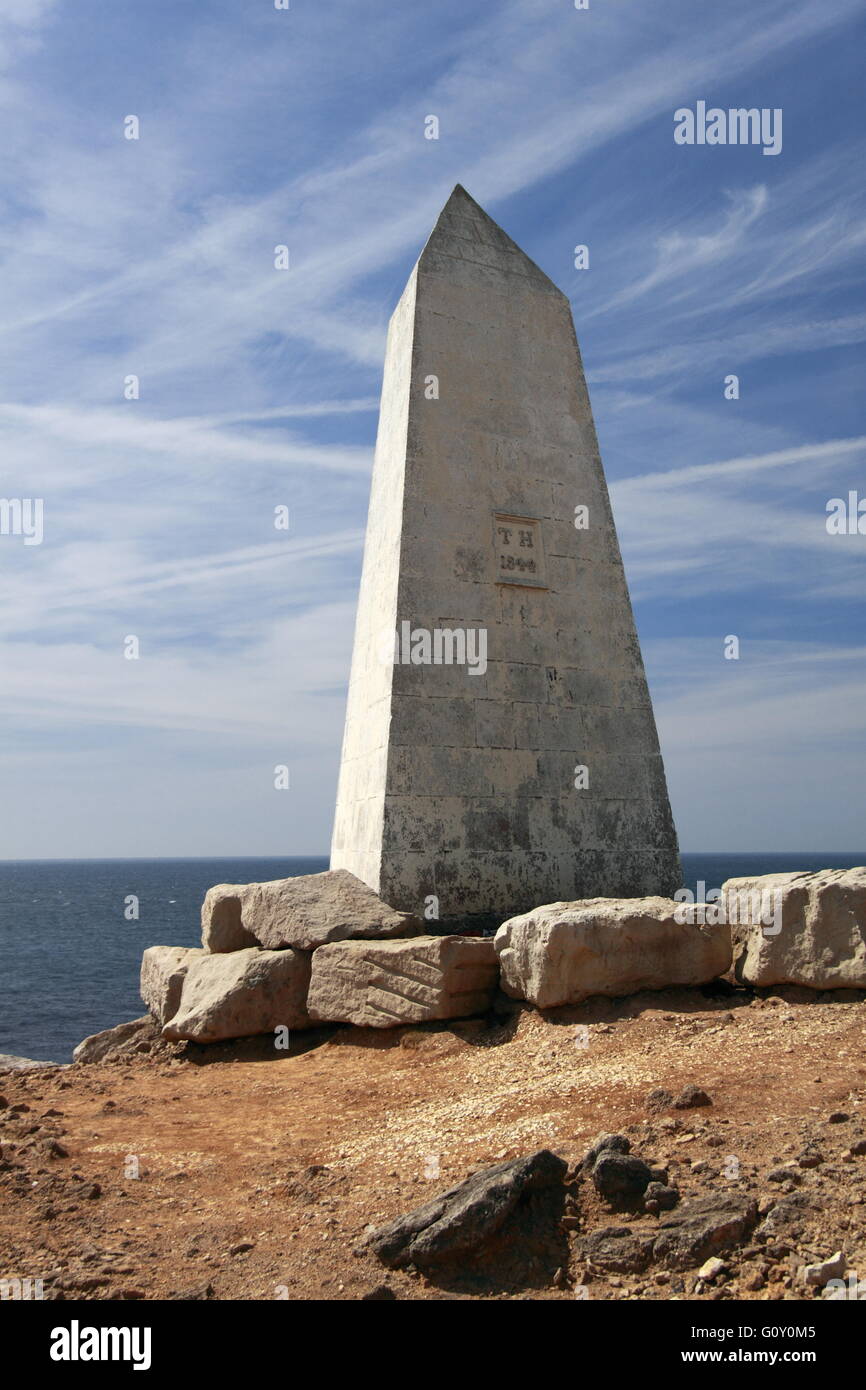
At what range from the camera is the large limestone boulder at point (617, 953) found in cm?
655

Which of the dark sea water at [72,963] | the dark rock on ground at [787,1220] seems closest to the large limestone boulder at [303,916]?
the dark rock on ground at [787,1220]

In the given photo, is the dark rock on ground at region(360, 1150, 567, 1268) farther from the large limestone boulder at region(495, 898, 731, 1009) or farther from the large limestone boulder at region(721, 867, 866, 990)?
the large limestone boulder at region(721, 867, 866, 990)

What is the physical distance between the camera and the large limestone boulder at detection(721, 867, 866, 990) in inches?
235

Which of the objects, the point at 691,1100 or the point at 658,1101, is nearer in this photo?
the point at 691,1100

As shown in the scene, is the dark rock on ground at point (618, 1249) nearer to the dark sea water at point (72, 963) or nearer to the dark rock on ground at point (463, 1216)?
the dark rock on ground at point (463, 1216)

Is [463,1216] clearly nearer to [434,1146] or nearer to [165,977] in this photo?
[434,1146]

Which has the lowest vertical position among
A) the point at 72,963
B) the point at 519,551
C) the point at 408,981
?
the point at 72,963

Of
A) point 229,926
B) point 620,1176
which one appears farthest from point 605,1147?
point 229,926

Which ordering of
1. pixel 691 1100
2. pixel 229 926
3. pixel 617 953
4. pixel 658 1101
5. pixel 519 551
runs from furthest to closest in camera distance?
pixel 519 551, pixel 229 926, pixel 617 953, pixel 658 1101, pixel 691 1100

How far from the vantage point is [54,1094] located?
A: 710cm

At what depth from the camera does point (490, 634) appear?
8.87m

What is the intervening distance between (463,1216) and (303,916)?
172 inches

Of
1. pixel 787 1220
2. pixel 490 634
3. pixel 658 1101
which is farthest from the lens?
pixel 490 634
